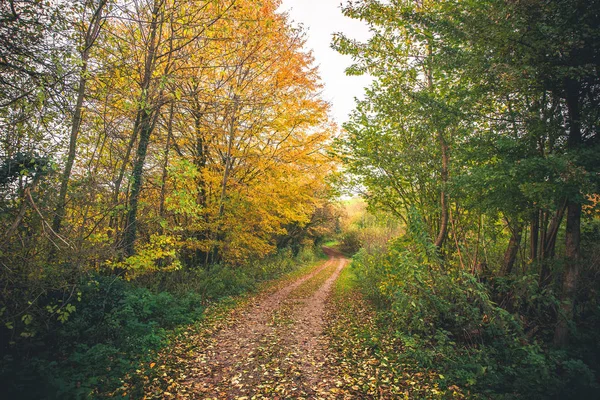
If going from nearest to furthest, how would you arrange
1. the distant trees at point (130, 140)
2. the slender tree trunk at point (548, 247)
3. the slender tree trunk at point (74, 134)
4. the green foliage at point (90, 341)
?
the green foliage at point (90, 341) < the distant trees at point (130, 140) < the slender tree trunk at point (74, 134) < the slender tree trunk at point (548, 247)

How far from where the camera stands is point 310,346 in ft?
19.0

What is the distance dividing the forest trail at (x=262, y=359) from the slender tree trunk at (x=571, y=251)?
4.37 meters

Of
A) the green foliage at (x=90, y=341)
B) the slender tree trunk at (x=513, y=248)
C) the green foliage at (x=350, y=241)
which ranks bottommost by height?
the green foliage at (x=350, y=241)

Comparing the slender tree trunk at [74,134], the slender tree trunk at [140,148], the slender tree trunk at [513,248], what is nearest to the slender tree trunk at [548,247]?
the slender tree trunk at [513,248]

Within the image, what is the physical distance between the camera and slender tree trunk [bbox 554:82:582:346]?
439 cm

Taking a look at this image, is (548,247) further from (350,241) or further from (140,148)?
(350,241)

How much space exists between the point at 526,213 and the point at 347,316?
5.67m

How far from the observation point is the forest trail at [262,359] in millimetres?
4047

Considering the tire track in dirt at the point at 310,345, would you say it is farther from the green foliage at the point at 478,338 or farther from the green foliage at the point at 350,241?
the green foliage at the point at 350,241

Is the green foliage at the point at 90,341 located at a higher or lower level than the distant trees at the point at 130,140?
lower

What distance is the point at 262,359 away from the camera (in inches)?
199

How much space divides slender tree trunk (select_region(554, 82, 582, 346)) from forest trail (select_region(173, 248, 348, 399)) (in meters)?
4.37

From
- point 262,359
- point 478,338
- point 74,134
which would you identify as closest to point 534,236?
point 478,338

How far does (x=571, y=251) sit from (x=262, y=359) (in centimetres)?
630
